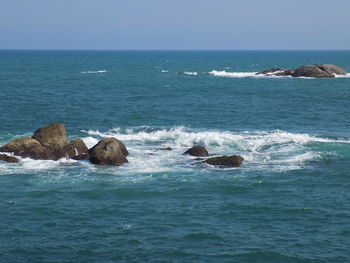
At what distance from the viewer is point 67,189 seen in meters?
31.3

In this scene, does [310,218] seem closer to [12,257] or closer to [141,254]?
[141,254]

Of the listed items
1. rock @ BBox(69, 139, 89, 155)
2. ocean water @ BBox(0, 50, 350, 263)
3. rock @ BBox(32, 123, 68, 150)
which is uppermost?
rock @ BBox(32, 123, 68, 150)

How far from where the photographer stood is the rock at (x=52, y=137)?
39.0 m

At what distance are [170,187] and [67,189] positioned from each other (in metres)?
6.18

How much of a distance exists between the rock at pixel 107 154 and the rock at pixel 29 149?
3.41m

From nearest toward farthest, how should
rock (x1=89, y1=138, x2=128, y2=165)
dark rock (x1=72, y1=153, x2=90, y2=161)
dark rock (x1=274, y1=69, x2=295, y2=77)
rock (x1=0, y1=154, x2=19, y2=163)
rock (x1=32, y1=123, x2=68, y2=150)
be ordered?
rock (x1=89, y1=138, x2=128, y2=165) < rock (x1=0, y1=154, x2=19, y2=163) < dark rock (x1=72, y1=153, x2=90, y2=161) < rock (x1=32, y1=123, x2=68, y2=150) < dark rock (x1=274, y1=69, x2=295, y2=77)

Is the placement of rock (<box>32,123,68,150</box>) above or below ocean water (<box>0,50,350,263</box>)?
above

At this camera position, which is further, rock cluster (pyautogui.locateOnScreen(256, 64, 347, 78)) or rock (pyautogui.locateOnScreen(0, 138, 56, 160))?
rock cluster (pyautogui.locateOnScreen(256, 64, 347, 78))

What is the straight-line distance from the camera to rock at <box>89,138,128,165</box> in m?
37.0

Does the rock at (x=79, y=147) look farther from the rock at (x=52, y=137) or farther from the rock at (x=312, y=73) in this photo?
the rock at (x=312, y=73)

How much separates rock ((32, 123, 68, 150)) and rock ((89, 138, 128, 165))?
2.93 metres

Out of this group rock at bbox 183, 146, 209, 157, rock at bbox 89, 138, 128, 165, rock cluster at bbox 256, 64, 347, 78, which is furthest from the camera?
rock cluster at bbox 256, 64, 347, 78

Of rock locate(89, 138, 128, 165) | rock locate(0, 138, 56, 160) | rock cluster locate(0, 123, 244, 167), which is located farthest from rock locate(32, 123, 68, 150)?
rock locate(89, 138, 128, 165)

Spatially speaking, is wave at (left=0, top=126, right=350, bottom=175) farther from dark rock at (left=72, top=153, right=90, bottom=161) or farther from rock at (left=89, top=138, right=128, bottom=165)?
rock at (left=89, top=138, right=128, bottom=165)
